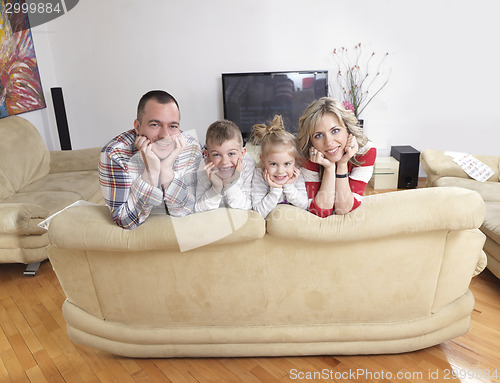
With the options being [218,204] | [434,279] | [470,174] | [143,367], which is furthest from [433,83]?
[143,367]

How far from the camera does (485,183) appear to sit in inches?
117

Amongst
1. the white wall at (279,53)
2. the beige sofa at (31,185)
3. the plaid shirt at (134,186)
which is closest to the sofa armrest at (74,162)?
the beige sofa at (31,185)

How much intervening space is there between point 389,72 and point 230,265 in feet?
10.7

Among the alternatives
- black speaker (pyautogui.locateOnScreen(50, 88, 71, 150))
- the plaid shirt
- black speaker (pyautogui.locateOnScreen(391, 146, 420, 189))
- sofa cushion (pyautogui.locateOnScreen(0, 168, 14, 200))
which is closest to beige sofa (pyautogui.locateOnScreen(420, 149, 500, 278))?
black speaker (pyautogui.locateOnScreen(391, 146, 420, 189))

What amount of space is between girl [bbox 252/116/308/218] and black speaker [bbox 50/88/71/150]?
3.28 m

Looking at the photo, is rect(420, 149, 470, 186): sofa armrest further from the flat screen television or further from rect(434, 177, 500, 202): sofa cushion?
the flat screen television

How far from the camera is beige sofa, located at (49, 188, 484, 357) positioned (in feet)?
5.30

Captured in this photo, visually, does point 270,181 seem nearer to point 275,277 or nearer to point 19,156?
point 275,277

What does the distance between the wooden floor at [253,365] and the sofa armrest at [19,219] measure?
2.14 ft

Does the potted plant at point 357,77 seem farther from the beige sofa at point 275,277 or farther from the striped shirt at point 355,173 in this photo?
the beige sofa at point 275,277

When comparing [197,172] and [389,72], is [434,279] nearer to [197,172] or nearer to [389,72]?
[197,172]

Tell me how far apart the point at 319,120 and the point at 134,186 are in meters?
0.79

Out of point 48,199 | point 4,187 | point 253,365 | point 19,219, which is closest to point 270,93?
point 48,199

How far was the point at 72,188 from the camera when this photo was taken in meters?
3.24
